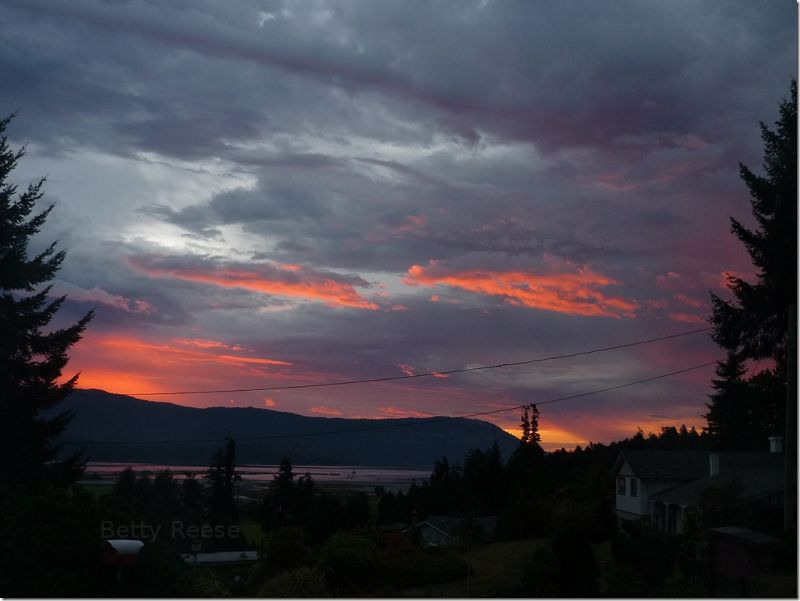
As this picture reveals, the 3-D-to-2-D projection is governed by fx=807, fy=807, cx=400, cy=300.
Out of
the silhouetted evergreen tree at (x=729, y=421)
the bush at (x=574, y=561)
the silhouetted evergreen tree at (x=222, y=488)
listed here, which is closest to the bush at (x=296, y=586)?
the bush at (x=574, y=561)

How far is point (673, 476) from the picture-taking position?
41656mm

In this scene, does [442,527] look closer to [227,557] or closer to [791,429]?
[227,557]

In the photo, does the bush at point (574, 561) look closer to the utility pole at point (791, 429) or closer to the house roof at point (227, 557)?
the utility pole at point (791, 429)

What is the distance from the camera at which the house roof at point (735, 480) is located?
31094mm

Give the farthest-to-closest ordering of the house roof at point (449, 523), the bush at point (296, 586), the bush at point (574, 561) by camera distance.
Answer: the house roof at point (449, 523) < the bush at point (574, 561) < the bush at point (296, 586)

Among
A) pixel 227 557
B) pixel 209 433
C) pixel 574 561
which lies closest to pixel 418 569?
pixel 574 561

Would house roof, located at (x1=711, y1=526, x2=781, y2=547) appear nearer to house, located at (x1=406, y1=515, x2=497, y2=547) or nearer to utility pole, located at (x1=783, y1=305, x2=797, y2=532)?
utility pole, located at (x1=783, y1=305, x2=797, y2=532)

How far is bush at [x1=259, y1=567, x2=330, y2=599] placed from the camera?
1994cm

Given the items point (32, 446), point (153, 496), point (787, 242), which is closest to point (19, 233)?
point (32, 446)

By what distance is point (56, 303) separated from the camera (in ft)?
117

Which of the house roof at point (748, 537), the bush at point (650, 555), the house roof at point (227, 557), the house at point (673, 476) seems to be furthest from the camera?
the house at point (673, 476)

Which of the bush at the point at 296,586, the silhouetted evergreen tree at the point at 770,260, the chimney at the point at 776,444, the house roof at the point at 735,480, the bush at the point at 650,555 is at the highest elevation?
the silhouetted evergreen tree at the point at 770,260

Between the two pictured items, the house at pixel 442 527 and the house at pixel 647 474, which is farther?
the house at pixel 647 474

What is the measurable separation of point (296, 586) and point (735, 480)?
1746cm
